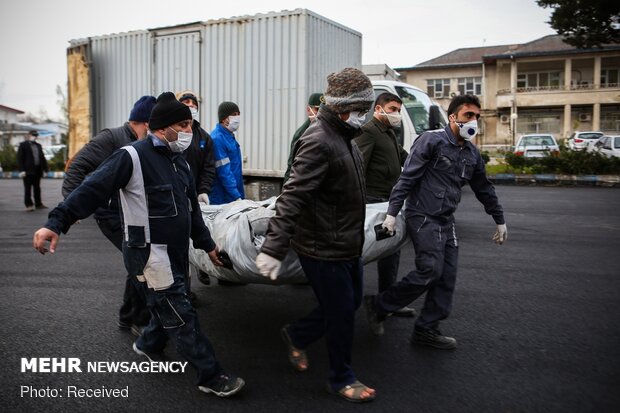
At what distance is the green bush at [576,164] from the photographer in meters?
20.7

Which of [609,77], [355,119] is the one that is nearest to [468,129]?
[355,119]

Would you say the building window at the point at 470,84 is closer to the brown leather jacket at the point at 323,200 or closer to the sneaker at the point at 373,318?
the sneaker at the point at 373,318

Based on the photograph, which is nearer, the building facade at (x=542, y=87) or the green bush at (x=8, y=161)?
the green bush at (x=8, y=161)

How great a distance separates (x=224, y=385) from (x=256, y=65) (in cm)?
751

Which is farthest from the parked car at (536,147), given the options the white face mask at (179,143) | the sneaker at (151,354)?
the white face mask at (179,143)

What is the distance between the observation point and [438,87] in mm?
56906

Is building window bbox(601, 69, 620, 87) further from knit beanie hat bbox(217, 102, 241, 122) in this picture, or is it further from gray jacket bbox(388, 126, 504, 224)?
gray jacket bbox(388, 126, 504, 224)

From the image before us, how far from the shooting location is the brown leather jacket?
134 inches

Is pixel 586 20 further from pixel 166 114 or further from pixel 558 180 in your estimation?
pixel 166 114

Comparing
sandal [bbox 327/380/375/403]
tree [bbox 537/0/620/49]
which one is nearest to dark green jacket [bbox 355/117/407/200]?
sandal [bbox 327/380/375/403]

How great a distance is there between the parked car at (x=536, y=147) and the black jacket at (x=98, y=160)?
20095 millimetres

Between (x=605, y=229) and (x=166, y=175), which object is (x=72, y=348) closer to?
(x=166, y=175)

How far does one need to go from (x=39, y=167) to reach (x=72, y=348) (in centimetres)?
1089

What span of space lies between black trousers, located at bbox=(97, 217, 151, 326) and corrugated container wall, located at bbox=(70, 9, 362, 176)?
5511mm
